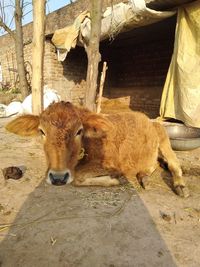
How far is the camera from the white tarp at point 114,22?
18.8 ft

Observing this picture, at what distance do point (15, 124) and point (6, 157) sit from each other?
1.40m

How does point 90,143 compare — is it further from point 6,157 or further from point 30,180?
point 6,157

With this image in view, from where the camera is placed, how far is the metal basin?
467 centimetres

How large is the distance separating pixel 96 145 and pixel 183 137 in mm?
2589

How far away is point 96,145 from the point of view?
10.5 ft

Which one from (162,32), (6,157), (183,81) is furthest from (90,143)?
(162,32)

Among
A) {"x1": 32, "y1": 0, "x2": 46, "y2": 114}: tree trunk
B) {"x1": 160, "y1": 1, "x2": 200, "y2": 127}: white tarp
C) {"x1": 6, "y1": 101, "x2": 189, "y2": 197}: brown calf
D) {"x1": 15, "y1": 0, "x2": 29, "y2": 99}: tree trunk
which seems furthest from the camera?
{"x1": 15, "y1": 0, "x2": 29, "y2": 99}: tree trunk

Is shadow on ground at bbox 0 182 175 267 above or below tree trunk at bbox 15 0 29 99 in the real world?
below

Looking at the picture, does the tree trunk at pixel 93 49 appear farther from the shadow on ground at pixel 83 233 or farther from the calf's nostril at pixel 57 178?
the calf's nostril at pixel 57 178

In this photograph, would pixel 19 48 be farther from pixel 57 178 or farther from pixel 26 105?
pixel 57 178

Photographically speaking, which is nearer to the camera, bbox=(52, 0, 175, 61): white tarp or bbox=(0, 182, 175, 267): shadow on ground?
bbox=(0, 182, 175, 267): shadow on ground

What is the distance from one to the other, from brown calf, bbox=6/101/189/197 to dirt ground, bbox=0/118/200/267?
235mm

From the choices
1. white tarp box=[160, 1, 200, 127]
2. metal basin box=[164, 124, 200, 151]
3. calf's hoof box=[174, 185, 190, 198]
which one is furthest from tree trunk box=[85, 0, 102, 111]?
calf's hoof box=[174, 185, 190, 198]

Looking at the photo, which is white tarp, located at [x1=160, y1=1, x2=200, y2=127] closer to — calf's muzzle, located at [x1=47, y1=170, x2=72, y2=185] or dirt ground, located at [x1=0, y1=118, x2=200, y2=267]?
dirt ground, located at [x1=0, y1=118, x2=200, y2=267]
